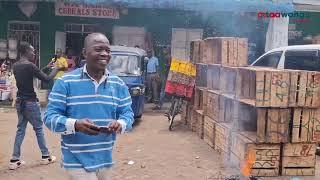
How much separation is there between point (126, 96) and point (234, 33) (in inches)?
537

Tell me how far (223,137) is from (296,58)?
206 centimetres

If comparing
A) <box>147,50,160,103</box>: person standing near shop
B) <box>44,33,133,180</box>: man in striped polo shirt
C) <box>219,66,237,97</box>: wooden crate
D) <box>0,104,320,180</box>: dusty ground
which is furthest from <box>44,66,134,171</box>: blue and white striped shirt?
<box>147,50,160,103</box>: person standing near shop

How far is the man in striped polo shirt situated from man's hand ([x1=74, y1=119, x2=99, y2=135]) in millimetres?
109

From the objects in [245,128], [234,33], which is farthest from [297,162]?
[234,33]

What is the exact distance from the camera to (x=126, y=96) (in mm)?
3615

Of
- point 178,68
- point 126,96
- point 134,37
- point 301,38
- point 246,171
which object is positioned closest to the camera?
point 126,96

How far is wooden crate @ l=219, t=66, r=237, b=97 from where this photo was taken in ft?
25.9

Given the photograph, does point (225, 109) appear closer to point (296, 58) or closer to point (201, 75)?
point (296, 58)

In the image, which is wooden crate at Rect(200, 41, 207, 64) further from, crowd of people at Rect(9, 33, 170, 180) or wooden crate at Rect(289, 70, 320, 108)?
crowd of people at Rect(9, 33, 170, 180)

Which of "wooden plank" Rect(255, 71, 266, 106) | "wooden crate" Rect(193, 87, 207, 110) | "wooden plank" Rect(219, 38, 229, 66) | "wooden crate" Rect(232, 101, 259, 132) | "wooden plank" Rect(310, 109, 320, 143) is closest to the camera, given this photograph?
"wooden plank" Rect(255, 71, 266, 106)

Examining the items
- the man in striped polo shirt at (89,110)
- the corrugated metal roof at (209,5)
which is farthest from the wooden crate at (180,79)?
the man in striped polo shirt at (89,110)

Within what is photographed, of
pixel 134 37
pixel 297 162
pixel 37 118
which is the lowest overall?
A: pixel 297 162

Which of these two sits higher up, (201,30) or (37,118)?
(201,30)

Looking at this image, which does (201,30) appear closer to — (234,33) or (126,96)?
(234,33)
